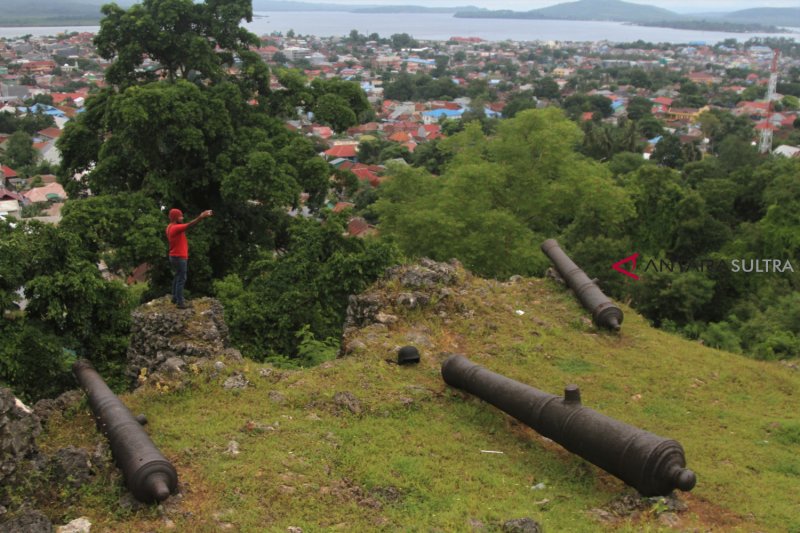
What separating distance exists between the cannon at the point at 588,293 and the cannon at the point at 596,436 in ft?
12.5

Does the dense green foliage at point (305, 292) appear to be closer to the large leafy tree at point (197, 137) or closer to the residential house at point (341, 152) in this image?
the large leafy tree at point (197, 137)

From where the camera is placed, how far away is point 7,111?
7475 cm

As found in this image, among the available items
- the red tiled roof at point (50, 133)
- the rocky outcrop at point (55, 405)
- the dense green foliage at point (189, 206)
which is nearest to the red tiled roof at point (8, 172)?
the red tiled roof at point (50, 133)

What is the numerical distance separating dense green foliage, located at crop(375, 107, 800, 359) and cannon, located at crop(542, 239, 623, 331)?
340cm

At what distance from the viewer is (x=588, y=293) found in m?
11.9

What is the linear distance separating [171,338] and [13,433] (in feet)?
12.0

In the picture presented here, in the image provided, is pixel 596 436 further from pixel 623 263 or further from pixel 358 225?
pixel 358 225

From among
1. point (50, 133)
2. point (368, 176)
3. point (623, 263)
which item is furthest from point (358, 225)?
point (50, 133)

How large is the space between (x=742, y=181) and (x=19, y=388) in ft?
87.5

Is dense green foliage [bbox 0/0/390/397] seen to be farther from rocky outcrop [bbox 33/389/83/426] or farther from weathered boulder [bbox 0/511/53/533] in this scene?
weathered boulder [bbox 0/511/53/533]

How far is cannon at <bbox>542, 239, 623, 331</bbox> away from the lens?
1120 centimetres

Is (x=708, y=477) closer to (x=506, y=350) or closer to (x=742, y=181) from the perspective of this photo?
(x=506, y=350)

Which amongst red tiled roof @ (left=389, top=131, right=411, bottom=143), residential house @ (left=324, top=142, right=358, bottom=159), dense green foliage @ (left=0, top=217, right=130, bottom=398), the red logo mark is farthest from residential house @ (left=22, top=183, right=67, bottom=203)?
the red logo mark

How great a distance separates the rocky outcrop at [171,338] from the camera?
920 centimetres
